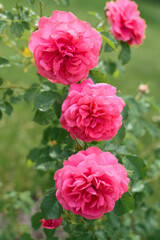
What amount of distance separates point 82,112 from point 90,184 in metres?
0.17

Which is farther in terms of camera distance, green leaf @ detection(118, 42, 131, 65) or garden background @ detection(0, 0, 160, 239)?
garden background @ detection(0, 0, 160, 239)

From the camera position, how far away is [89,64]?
2.45 ft

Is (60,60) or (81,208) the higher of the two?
(60,60)

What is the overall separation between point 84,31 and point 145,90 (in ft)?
3.57

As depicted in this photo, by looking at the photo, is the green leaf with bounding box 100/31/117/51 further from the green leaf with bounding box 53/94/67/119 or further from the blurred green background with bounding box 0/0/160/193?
the blurred green background with bounding box 0/0/160/193

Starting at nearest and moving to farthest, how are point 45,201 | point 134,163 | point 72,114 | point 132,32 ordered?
point 72,114, point 45,201, point 134,163, point 132,32

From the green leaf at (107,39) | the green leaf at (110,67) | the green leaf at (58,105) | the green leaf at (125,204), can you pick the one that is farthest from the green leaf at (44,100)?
the green leaf at (110,67)

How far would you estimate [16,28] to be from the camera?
1037 mm

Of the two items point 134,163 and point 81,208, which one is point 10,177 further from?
point 81,208

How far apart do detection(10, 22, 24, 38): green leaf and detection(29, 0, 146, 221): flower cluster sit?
327 millimetres

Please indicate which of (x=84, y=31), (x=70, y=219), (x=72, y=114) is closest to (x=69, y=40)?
(x=84, y=31)

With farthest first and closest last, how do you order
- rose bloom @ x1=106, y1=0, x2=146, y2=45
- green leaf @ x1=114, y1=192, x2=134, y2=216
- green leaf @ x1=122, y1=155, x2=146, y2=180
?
rose bloom @ x1=106, y1=0, x2=146, y2=45, green leaf @ x1=122, y1=155, x2=146, y2=180, green leaf @ x1=114, y1=192, x2=134, y2=216

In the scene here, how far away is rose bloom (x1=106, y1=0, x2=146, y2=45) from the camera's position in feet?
3.55

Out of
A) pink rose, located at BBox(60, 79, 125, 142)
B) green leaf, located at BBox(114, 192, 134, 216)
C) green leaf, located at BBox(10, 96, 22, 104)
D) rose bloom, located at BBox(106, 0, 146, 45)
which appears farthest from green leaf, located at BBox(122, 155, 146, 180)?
green leaf, located at BBox(10, 96, 22, 104)
